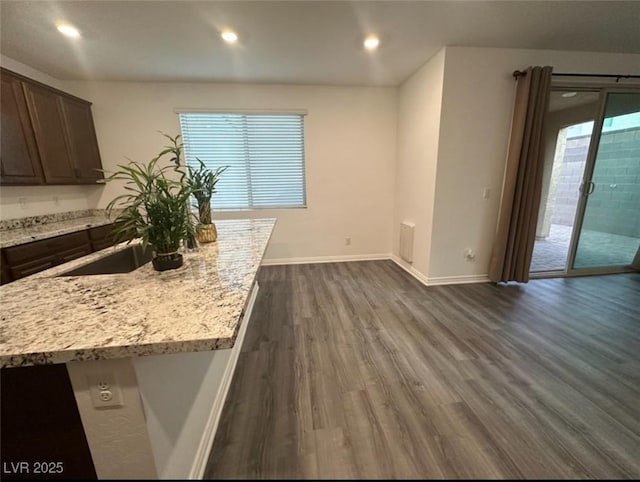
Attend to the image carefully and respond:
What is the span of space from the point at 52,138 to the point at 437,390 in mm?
4179

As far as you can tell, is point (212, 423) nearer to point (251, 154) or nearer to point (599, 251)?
point (251, 154)

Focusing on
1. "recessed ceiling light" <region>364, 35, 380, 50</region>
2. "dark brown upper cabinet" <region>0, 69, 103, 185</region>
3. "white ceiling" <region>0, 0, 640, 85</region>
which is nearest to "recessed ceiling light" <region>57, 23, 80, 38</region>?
"white ceiling" <region>0, 0, 640, 85</region>

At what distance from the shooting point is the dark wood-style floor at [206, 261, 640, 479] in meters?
1.13

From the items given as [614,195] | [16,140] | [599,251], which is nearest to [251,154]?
[16,140]

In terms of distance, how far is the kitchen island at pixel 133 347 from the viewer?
0.64 metres

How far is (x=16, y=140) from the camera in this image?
2350 millimetres

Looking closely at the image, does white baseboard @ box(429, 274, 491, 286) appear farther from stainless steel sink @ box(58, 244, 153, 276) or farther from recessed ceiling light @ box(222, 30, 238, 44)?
recessed ceiling light @ box(222, 30, 238, 44)

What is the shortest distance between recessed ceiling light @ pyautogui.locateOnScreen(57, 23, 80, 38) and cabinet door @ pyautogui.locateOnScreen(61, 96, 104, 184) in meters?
0.91

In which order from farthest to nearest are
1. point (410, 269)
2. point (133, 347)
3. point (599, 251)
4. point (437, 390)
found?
1. point (410, 269)
2. point (599, 251)
3. point (437, 390)
4. point (133, 347)

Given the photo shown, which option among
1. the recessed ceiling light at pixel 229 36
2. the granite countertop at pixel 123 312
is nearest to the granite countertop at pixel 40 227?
the granite countertop at pixel 123 312

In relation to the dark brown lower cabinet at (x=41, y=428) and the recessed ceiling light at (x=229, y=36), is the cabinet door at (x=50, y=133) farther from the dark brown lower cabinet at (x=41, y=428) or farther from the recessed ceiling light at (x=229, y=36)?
the dark brown lower cabinet at (x=41, y=428)

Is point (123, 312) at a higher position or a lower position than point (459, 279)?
higher

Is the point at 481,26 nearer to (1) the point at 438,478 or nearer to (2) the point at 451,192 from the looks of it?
(2) the point at 451,192

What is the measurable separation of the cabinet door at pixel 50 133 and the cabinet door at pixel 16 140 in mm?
57
